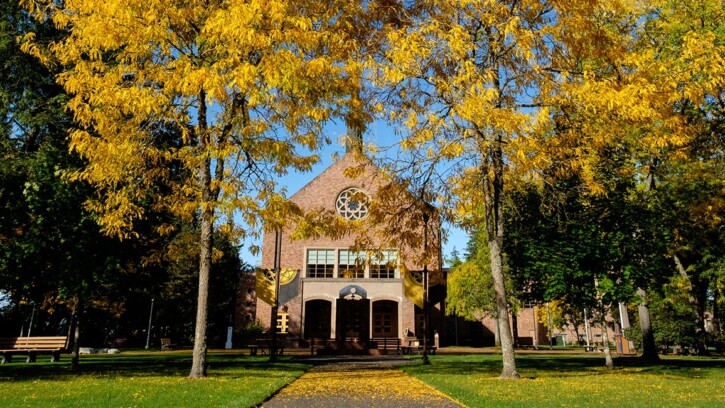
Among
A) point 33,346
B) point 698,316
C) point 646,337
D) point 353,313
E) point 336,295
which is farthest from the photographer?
point 336,295

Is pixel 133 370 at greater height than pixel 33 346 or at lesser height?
lesser

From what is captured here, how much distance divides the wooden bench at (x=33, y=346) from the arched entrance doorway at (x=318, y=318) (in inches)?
727

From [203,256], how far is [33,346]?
12513mm

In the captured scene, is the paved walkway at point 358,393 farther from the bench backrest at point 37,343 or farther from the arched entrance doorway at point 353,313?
the arched entrance doorway at point 353,313

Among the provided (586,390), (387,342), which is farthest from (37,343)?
(586,390)

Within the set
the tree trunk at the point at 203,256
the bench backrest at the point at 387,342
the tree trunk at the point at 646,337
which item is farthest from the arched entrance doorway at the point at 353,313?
the tree trunk at the point at 203,256

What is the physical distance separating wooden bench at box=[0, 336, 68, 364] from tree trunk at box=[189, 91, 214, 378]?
10.4 metres

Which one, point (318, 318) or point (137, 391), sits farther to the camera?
point (318, 318)

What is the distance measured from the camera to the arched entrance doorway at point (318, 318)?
37.2 metres

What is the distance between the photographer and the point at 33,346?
2086 centimetres

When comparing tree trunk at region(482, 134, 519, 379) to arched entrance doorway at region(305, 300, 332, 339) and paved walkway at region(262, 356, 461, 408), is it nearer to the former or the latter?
paved walkway at region(262, 356, 461, 408)

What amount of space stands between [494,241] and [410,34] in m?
5.74

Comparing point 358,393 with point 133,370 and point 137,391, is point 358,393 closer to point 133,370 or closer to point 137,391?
point 137,391

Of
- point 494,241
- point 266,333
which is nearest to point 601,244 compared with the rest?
point 494,241
